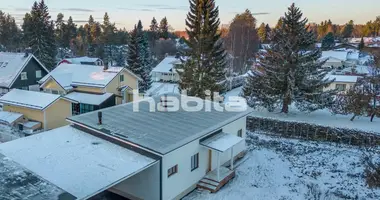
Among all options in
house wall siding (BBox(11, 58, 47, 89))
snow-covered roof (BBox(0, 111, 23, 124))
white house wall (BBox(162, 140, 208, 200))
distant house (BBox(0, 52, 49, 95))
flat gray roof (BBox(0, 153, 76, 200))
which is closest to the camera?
flat gray roof (BBox(0, 153, 76, 200))

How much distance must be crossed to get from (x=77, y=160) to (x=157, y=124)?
420 centimetres

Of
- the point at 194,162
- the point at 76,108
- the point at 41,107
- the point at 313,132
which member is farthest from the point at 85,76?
the point at 313,132

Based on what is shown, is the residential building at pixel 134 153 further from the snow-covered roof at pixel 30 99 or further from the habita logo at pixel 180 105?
the snow-covered roof at pixel 30 99

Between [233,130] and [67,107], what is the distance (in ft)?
43.4

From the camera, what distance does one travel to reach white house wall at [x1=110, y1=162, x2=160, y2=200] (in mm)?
11492

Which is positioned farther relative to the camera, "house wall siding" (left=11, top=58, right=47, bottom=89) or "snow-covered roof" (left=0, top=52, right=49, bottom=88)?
"house wall siding" (left=11, top=58, right=47, bottom=89)

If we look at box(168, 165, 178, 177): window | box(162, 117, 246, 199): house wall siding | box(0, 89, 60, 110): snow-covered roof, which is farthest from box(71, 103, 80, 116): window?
box(168, 165, 178, 177): window

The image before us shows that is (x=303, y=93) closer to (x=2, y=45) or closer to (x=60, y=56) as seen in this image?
(x=60, y=56)

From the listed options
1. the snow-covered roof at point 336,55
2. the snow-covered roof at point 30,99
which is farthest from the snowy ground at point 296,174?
the snow-covered roof at point 336,55

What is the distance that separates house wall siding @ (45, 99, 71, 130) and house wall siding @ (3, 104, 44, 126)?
465mm

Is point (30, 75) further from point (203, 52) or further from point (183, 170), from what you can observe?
point (183, 170)

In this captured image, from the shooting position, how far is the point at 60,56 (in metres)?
64.1

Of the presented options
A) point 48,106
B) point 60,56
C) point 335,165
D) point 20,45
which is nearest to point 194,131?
point 335,165

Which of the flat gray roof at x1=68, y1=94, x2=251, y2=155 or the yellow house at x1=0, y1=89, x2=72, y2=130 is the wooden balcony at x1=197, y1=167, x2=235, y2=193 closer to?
the flat gray roof at x1=68, y1=94, x2=251, y2=155
